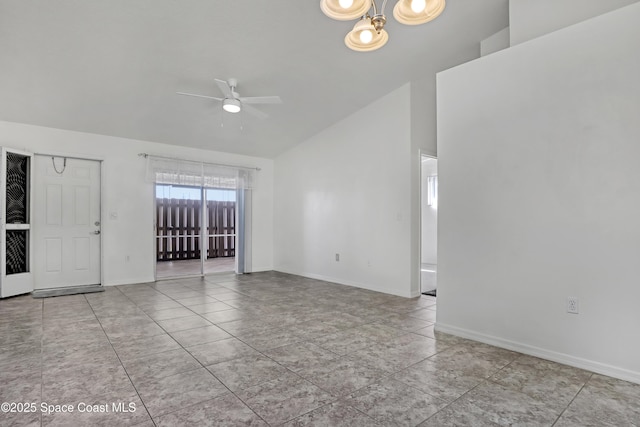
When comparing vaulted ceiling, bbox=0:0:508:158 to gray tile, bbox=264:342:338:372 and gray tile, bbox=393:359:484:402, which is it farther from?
gray tile, bbox=393:359:484:402

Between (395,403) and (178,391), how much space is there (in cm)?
138

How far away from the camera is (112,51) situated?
3.66m

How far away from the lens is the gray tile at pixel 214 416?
1809 mm

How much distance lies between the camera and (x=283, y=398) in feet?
6.80

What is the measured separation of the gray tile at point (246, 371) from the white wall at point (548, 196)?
1.81 meters

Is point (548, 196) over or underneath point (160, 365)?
over

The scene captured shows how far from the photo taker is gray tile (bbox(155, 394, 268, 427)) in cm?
181

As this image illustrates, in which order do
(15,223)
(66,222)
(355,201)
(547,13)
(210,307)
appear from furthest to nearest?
(355,201) → (66,222) → (15,223) → (210,307) → (547,13)

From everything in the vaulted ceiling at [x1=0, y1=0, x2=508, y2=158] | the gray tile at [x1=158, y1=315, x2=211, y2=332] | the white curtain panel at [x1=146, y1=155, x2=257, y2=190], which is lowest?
the gray tile at [x1=158, y1=315, x2=211, y2=332]

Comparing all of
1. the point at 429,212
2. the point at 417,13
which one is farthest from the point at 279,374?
the point at 429,212

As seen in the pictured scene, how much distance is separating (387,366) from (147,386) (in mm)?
1696

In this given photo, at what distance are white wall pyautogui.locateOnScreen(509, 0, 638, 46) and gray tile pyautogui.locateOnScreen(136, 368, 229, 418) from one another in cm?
430

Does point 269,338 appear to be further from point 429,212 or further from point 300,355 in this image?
point 429,212

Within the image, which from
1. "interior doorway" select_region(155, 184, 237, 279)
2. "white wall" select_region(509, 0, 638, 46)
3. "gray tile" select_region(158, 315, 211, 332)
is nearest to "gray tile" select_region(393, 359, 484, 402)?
"gray tile" select_region(158, 315, 211, 332)
